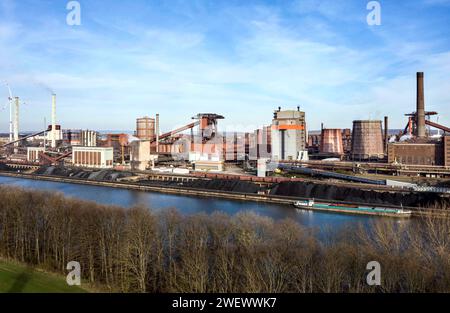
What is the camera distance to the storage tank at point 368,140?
24.6 metres

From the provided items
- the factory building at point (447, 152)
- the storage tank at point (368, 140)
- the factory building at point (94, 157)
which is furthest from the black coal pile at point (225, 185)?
the storage tank at point (368, 140)

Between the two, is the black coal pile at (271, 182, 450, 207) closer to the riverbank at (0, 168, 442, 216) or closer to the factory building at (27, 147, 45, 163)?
the riverbank at (0, 168, 442, 216)

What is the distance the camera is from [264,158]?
20.3 meters

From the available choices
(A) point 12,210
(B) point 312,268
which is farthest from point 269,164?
(B) point 312,268

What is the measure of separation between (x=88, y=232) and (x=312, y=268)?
389 cm

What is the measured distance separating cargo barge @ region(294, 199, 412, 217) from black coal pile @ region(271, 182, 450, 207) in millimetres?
679

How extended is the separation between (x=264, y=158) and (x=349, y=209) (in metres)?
9.00

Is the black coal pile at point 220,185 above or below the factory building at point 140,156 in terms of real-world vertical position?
below

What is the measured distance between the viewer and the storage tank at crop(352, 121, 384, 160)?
24578 millimetres

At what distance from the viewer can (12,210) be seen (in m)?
7.55

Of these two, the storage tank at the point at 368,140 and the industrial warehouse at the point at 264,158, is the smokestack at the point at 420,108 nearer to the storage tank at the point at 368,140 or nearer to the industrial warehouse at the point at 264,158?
the industrial warehouse at the point at 264,158

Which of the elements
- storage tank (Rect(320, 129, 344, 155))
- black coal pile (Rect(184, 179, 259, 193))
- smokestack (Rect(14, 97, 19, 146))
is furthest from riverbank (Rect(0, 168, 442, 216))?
smokestack (Rect(14, 97, 19, 146))

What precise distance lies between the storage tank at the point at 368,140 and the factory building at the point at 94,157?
15.9 meters

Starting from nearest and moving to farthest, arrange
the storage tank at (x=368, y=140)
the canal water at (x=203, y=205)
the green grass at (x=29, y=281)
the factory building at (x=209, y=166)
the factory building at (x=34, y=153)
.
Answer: the green grass at (x=29, y=281) → the canal water at (x=203, y=205) → the factory building at (x=209, y=166) → the storage tank at (x=368, y=140) → the factory building at (x=34, y=153)
